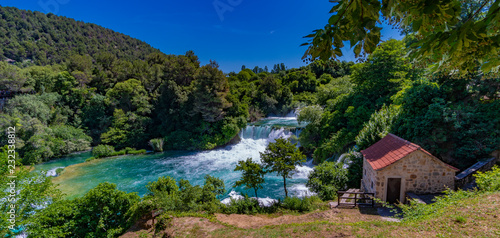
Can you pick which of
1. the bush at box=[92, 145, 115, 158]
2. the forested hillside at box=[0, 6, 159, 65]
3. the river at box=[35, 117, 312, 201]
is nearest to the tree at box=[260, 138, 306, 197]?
the river at box=[35, 117, 312, 201]

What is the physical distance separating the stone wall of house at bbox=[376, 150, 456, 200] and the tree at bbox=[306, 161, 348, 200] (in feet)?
8.31

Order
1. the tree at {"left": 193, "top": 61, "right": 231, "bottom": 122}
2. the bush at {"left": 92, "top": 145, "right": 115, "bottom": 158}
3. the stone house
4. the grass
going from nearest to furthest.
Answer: the grass, the stone house, the bush at {"left": 92, "top": 145, "right": 115, "bottom": 158}, the tree at {"left": 193, "top": 61, "right": 231, "bottom": 122}

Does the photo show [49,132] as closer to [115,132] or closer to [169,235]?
[115,132]

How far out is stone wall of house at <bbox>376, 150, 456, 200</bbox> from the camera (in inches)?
287

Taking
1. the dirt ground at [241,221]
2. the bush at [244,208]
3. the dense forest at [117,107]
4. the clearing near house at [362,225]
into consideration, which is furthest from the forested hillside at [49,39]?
the clearing near house at [362,225]

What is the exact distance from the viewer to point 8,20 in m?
58.8

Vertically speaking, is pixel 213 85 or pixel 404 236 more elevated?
pixel 213 85

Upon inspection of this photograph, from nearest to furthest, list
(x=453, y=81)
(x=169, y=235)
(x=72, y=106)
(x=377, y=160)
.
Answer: (x=169, y=235) → (x=377, y=160) → (x=453, y=81) → (x=72, y=106)

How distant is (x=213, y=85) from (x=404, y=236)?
20.0 meters

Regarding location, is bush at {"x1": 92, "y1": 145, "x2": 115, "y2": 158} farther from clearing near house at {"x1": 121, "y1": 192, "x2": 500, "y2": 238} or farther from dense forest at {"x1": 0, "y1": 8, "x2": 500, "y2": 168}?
clearing near house at {"x1": 121, "y1": 192, "x2": 500, "y2": 238}

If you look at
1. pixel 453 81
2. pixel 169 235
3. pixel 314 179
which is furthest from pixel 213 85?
pixel 453 81

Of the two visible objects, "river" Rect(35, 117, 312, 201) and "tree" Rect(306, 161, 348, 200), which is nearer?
"tree" Rect(306, 161, 348, 200)

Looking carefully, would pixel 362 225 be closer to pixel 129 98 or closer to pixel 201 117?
pixel 201 117

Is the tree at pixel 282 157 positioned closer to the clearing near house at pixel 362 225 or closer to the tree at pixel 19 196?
the clearing near house at pixel 362 225
